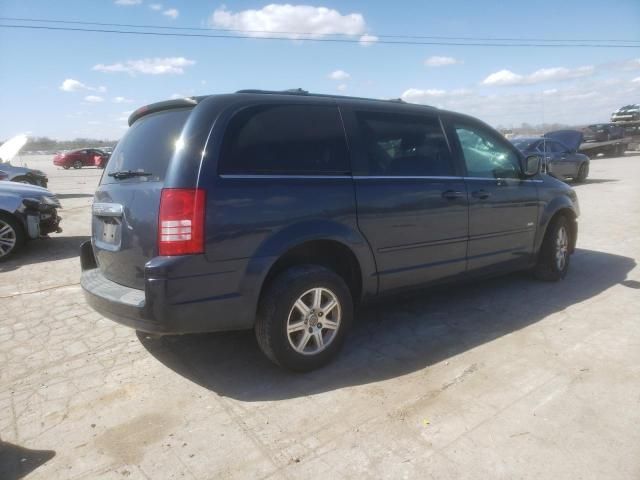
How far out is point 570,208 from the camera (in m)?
5.35

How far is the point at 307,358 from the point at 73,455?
4.84 ft

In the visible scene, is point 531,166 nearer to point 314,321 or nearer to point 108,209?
point 314,321

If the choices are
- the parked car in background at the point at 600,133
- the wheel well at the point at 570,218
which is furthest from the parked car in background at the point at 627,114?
the wheel well at the point at 570,218

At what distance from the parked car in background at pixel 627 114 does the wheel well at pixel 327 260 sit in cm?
4070

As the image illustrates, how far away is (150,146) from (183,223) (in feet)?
2.60

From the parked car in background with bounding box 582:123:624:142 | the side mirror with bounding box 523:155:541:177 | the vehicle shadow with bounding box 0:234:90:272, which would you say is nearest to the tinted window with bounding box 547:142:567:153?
the side mirror with bounding box 523:155:541:177

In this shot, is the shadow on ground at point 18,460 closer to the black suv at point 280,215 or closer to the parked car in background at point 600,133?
the black suv at point 280,215

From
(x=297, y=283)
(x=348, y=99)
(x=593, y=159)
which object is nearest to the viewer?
(x=297, y=283)

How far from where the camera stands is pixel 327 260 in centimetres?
351

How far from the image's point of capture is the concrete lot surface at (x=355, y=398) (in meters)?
2.36

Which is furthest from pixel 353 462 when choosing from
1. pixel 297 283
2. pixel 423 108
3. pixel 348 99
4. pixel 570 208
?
pixel 570 208

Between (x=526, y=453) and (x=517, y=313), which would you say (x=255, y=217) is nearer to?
(x=526, y=453)

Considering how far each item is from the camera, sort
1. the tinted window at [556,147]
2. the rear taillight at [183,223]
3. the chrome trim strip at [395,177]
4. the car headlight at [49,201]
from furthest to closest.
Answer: the tinted window at [556,147]
the car headlight at [49,201]
the chrome trim strip at [395,177]
the rear taillight at [183,223]

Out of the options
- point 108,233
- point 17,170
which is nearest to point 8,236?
point 108,233
